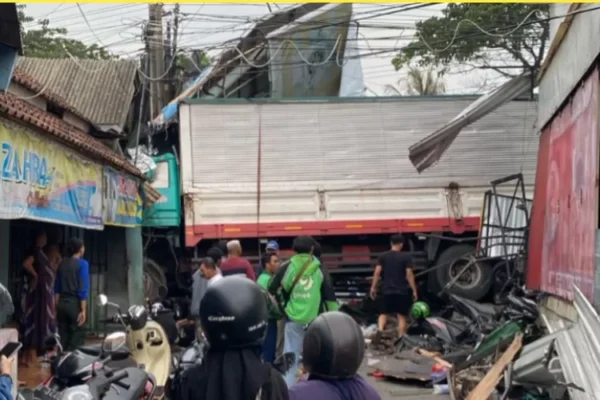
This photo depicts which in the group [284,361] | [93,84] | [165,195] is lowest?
[284,361]

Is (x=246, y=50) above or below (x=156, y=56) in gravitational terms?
below

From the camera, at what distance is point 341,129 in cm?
1703

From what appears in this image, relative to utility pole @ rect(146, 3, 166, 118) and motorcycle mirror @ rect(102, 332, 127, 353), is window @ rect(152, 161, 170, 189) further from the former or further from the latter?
motorcycle mirror @ rect(102, 332, 127, 353)

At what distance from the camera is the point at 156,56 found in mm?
21531

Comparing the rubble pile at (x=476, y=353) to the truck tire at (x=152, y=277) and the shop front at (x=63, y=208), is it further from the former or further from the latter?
the truck tire at (x=152, y=277)

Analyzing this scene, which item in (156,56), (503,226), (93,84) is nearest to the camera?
(503,226)

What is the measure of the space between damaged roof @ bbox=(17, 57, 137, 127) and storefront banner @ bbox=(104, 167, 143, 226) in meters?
1.61

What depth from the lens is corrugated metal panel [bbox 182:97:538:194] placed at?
16797mm

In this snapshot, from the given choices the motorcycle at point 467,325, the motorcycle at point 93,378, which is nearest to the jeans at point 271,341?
the motorcycle at point 467,325

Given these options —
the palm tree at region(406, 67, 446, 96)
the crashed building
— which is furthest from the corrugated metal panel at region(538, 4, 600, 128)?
the palm tree at region(406, 67, 446, 96)

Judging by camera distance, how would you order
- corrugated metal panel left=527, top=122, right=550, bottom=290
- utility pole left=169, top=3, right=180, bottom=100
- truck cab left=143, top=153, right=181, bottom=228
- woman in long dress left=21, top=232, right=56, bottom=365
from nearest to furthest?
corrugated metal panel left=527, top=122, right=550, bottom=290 → woman in long dress left=21, top=232, right=56, bottom=365 → truck cab left=143, top=153, right=181, bottom=228 → utility pole left=169, top=3, right=180, bottom=100

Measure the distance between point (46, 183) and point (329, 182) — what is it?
26.3 ft

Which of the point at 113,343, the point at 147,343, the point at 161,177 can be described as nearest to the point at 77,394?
the point at 113,343

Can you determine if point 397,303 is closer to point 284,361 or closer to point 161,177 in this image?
point 161,177
